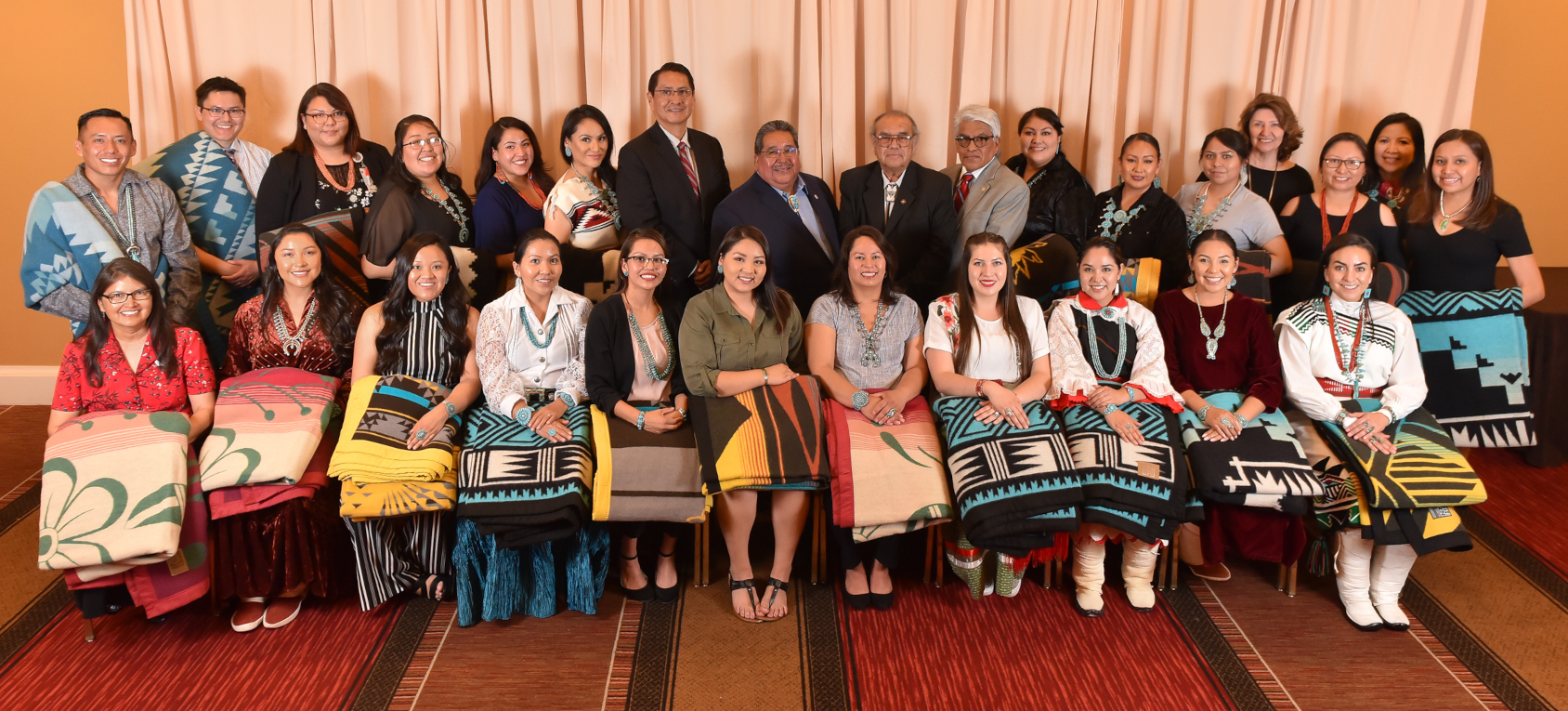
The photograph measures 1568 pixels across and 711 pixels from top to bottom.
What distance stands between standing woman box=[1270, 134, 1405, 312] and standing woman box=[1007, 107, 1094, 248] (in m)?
0.78

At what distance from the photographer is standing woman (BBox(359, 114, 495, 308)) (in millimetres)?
3268

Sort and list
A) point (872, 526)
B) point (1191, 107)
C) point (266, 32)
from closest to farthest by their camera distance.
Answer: point (872, 526) < point (266, 32) < point (1191, 107)

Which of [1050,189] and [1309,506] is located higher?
[1050,189]

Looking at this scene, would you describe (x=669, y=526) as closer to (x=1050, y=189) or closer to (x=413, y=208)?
(x=413, y=208)

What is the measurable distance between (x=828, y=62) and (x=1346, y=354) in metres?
2.27

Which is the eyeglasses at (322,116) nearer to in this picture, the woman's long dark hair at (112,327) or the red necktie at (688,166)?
the woman's long dark hair at (112,327)

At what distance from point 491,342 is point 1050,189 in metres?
2.15

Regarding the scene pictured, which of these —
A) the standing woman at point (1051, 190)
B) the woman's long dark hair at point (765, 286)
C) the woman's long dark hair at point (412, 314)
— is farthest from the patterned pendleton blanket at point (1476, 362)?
the woman's long dark hair at point (412, 314)

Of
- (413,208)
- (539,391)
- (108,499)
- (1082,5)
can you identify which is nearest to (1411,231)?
(1082,5)

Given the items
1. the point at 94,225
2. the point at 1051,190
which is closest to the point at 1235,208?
the point at 1051,190

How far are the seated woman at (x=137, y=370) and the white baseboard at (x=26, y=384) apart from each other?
222cm

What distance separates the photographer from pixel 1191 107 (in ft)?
13.8

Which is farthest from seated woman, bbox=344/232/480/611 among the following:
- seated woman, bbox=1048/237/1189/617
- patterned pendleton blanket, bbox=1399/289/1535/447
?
patterned pendleton blanket, bbox=1399/289/1535/447

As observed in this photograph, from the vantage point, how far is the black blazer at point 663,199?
3424 millimetres
